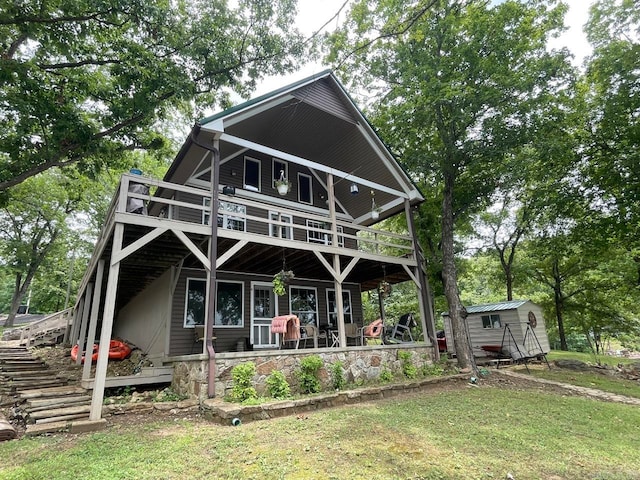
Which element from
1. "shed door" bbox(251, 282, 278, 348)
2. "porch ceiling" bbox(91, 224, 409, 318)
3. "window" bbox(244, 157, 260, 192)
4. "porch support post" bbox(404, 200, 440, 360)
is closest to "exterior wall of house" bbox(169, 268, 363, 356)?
"shed door" bbox(251, 282, 278, 348)

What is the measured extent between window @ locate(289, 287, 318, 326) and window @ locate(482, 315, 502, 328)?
886 cm

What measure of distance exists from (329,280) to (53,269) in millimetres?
26140

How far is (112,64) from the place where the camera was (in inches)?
400

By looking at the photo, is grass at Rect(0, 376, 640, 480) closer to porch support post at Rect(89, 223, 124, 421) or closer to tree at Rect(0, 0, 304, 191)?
porch support post at Rect(89, 223, 124, 421)

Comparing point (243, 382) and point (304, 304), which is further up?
point (304, 304)

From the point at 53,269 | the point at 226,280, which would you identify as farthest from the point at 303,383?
the point at 53,269

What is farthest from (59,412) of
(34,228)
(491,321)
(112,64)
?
(34,228)

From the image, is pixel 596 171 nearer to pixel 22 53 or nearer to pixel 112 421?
pixel 112 421

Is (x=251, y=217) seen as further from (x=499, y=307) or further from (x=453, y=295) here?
(x=499, y=307)

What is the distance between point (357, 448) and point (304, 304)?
8.33 meters

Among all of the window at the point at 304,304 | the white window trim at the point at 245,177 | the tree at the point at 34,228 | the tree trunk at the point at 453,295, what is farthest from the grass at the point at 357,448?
the tree at the point at 34,228

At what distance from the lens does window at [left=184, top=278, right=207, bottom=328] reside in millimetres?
9922

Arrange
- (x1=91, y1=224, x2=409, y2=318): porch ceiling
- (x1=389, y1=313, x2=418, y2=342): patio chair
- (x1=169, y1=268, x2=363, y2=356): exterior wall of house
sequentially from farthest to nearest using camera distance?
(x1=389, y1=313, x2=418, y2=342): patio chair
(x1=169, y1=268, x2=363, y2=356): exterior wall of house
(x1=91, y1=224, x2=409, y2=318): porch ceiling

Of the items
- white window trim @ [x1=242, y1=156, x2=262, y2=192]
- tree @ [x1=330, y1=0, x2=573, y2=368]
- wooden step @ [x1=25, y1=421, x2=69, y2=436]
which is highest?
tree @ [x1=330, y1=0, x2=573, y2=368]
